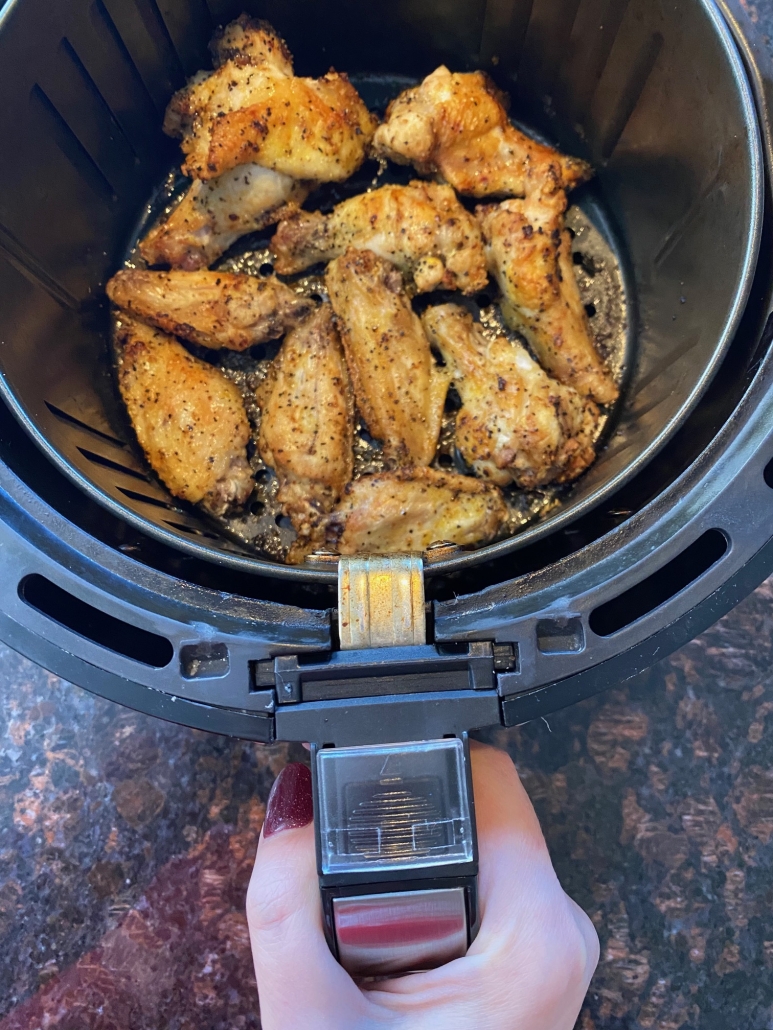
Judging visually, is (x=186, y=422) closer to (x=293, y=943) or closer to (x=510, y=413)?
(x=510, y=413)

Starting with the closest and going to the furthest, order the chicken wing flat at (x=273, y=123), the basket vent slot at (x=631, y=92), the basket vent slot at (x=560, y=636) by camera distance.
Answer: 1. the basket vent slot at (x=560, y=636)
2. the basket vent slot at (x=631, y=92)
3. the chicken wing flat at (x=273, y=123)

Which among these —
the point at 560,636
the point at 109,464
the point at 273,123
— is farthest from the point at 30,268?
the point at 560,636

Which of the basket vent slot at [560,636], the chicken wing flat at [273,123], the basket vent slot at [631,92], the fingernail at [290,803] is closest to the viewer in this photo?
the basket vent slot at [560,636]

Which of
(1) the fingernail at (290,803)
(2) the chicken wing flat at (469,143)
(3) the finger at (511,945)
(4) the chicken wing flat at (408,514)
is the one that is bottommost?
(3) the finger at (511,945)

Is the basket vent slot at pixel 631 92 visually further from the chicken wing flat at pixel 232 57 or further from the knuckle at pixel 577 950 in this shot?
the knuckle at pixel 577 950

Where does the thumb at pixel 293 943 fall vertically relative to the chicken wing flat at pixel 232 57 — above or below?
below

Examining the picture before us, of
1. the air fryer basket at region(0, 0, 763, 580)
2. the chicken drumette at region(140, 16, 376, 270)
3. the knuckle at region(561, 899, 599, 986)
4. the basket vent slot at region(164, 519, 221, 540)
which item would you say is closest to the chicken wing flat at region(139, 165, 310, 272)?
the chicken drumette at region(140, 16, 376, 270)

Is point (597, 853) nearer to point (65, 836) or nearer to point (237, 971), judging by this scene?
point (237, 971)

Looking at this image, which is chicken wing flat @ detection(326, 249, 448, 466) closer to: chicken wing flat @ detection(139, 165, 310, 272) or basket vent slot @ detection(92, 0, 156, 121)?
chicken wing flat @ detection(139, 165, 310, 272)

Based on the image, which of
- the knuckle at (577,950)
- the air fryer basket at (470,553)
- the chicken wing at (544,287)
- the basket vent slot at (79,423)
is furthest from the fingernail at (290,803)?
the chicken wing at (544,287)
